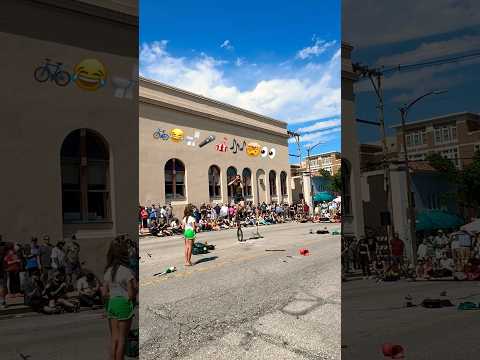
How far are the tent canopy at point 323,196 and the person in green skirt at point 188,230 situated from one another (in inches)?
20.2

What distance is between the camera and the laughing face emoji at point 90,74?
1438mm

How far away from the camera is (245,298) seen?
1.55 m

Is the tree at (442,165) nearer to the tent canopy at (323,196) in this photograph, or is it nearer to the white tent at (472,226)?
the white tent at (472,226)

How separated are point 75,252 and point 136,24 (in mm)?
803

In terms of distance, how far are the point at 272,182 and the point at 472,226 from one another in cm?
82

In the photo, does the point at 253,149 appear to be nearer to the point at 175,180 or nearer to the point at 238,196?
the point at 238,196

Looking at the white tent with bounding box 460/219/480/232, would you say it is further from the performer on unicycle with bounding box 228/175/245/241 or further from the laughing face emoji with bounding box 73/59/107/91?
the laughing face emoji with bounding box 73/59/107/91

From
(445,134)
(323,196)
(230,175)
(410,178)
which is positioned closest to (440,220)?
(410,178)

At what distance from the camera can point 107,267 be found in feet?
4.68

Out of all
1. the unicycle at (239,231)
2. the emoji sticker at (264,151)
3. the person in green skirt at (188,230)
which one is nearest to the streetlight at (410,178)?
the emoji sticker at (264,151)

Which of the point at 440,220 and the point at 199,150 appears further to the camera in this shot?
the point at 440,220

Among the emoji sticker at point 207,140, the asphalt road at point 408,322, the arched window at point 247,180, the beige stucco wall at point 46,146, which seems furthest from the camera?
the asphalt road at point 408,322

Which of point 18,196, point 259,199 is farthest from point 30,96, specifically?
point 259,199

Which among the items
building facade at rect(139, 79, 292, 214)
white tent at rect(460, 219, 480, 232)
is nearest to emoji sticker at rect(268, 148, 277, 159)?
building facade at rect(139, 79, 292, 214)
